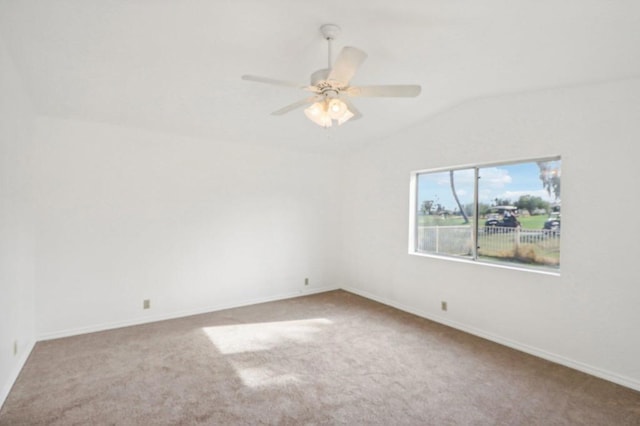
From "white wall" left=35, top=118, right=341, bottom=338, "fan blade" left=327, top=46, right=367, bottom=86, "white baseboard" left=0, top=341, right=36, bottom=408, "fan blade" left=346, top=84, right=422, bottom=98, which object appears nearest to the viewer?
"fan blade" left=327, top=46, right=367, bottom=86

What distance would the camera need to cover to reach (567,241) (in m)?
2.96

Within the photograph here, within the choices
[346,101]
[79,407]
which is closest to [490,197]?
[346,101]

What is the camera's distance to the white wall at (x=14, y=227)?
2332 millimetres

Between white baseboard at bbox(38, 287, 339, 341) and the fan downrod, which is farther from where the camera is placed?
white baseboard at bbox(38, 287, 339, 341)

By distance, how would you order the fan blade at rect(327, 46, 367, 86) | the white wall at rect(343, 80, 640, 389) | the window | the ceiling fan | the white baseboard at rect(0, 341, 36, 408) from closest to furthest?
the fan blade at rect(327, 46, 367, 86) → the ceiling fan → the white baseboard at rect(0, 341, 36, 408) → the white wall at rect(343, 80, 640, 389) → the window

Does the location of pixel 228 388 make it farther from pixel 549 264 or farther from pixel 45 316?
pixel 549 264

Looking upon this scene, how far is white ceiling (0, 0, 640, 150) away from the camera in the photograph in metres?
1.98

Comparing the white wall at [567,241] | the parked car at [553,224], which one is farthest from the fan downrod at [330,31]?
the parked car at [553,224]

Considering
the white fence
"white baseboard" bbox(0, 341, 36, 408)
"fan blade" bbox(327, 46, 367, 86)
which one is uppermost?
"fan blade" bbox(327, 46, 367, 86)

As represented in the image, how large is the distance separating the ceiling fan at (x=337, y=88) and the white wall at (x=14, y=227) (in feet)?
6.30

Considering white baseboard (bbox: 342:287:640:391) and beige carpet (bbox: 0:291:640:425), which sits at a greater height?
white baseboard (bbox: 342:287:640:391)

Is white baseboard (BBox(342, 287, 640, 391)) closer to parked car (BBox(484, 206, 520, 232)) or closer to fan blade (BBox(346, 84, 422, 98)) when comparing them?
parked car (BBox(484, 206, 520, 232))

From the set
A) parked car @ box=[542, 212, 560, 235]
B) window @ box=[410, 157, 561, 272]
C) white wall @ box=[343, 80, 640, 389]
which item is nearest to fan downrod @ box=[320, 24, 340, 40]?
white wall @ box=[343, 80, 640, 389]

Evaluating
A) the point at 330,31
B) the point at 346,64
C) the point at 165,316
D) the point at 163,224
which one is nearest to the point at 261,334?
the point at 165,316
